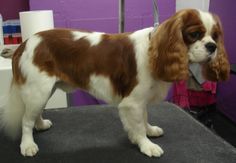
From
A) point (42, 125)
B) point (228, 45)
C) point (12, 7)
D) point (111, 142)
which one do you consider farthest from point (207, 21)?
point (12, 7)

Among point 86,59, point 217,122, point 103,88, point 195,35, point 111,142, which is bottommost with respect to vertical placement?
point 217,122

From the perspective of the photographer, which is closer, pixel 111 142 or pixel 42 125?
pixel 111 142

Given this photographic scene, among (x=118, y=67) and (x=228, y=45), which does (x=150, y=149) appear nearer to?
(x=118, y=67)

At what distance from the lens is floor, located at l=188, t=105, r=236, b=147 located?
250 cm

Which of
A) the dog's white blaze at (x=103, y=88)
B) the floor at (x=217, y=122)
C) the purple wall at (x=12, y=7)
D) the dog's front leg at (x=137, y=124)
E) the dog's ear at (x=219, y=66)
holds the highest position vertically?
the purple wall at (x=12, y=7)

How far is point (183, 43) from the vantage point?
3.75 ft

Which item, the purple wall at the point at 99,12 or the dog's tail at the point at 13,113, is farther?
the purple wall at the point at 99,12

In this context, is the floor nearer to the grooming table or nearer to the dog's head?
the grooming table

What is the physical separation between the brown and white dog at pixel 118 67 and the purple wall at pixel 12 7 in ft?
4.34

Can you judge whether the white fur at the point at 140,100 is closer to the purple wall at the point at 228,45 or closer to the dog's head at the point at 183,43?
the dog's head at the point at 183,43

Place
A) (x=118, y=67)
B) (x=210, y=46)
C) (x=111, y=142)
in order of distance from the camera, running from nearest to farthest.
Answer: (x=210, y=46)
(x=118, y=67)
(x=111, y=142)

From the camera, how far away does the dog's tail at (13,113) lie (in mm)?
1449

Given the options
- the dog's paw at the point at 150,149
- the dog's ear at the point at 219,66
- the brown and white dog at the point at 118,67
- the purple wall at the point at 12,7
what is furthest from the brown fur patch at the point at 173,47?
the purple wall at the point at 12,7

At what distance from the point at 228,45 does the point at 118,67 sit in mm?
1562
